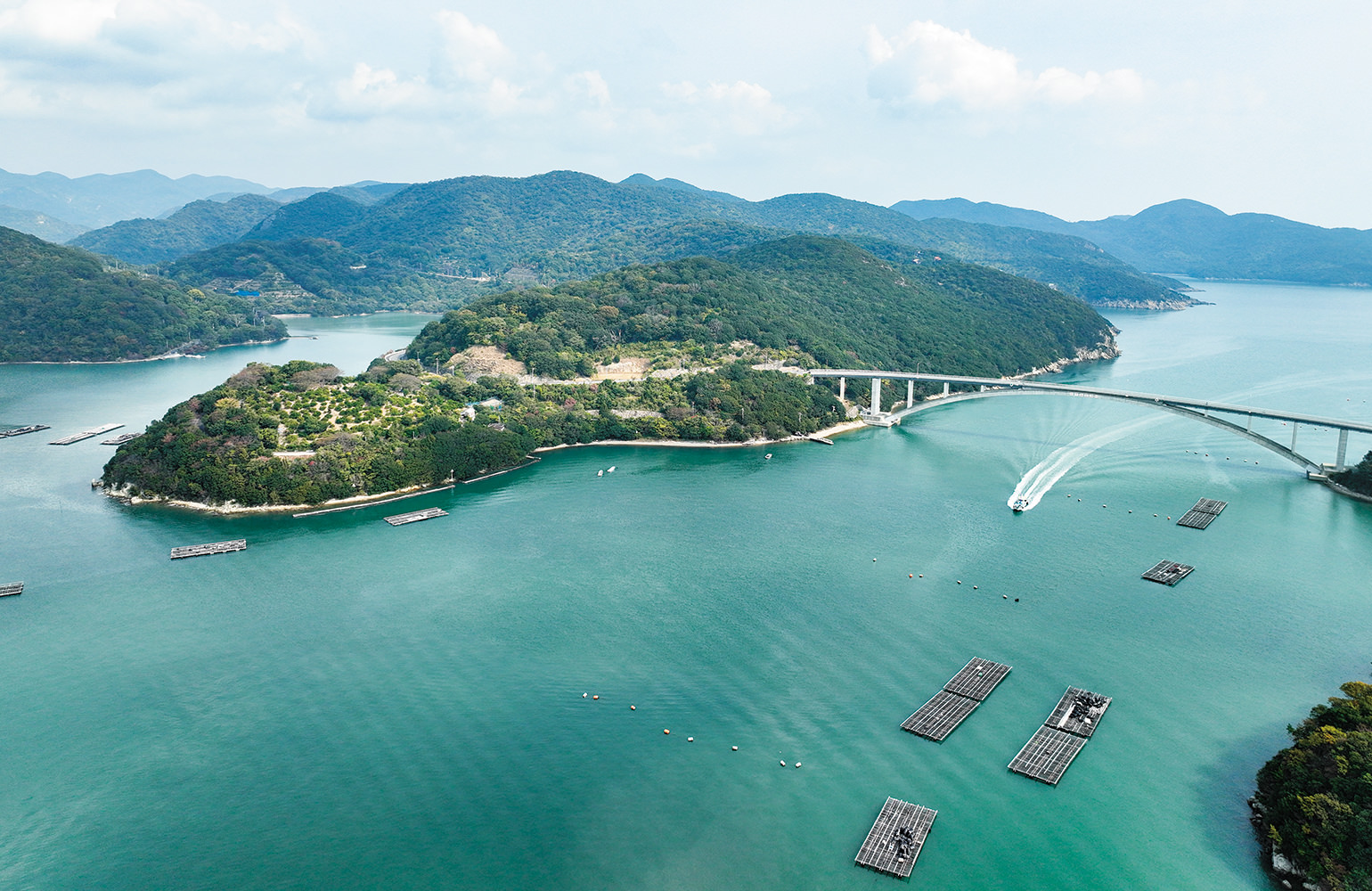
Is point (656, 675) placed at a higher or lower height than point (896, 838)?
higher

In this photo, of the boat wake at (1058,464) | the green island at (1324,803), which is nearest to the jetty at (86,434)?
the boat wake at (1058,464)

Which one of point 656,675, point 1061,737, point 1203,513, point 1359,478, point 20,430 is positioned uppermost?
point 20,430

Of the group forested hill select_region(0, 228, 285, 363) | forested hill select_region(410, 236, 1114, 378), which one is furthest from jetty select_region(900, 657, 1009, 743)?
forested hill select_region(0, 228, 285, 363)

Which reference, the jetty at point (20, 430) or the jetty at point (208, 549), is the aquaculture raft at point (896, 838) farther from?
the jetty at point (20, 430)

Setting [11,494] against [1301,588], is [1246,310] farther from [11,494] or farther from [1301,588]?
[11,494]

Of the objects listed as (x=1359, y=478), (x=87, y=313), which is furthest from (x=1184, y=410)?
(x=87, y=313)

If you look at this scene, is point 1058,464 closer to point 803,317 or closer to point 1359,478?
point 1359,478

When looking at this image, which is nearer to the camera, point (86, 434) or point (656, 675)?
point (656, 675)

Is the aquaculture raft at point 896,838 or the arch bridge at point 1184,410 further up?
the arch bridge at point 1184,410
